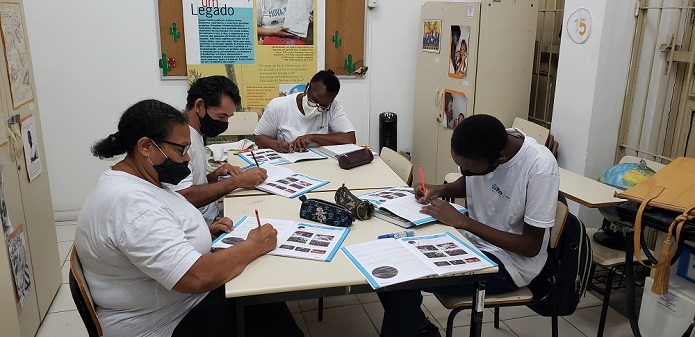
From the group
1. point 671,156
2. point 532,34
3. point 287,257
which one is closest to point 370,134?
point 532,34

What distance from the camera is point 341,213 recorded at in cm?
211

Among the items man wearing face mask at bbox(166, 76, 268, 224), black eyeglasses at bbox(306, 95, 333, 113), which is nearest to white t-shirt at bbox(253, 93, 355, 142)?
black eyeglasses at bbox(306, 95, 333, 113)

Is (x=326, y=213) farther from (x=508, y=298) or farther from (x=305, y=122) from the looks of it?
(x=305, y=122)

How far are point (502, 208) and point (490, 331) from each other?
941 mm

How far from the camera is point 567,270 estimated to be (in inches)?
84.8

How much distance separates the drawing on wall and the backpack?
269 cm

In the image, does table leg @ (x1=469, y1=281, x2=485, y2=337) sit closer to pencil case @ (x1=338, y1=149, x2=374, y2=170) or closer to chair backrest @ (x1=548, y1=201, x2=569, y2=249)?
chair backrest @ (x1=548, y1=201, x2=569, y2=249)

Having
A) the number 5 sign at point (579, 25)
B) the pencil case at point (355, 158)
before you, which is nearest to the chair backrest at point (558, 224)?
the pencil case at point (355, 158)

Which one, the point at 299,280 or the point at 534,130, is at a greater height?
the point at 534,130

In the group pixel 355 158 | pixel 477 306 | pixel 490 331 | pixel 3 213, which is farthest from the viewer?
pixel 355 158

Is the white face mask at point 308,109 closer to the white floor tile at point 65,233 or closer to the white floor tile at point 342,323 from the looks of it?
the white floor tile at point 342,323

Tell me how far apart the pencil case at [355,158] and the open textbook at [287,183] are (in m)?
0.29

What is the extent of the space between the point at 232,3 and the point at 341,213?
9.44 feet

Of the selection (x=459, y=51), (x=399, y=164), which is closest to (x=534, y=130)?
(x=459, y=51)
